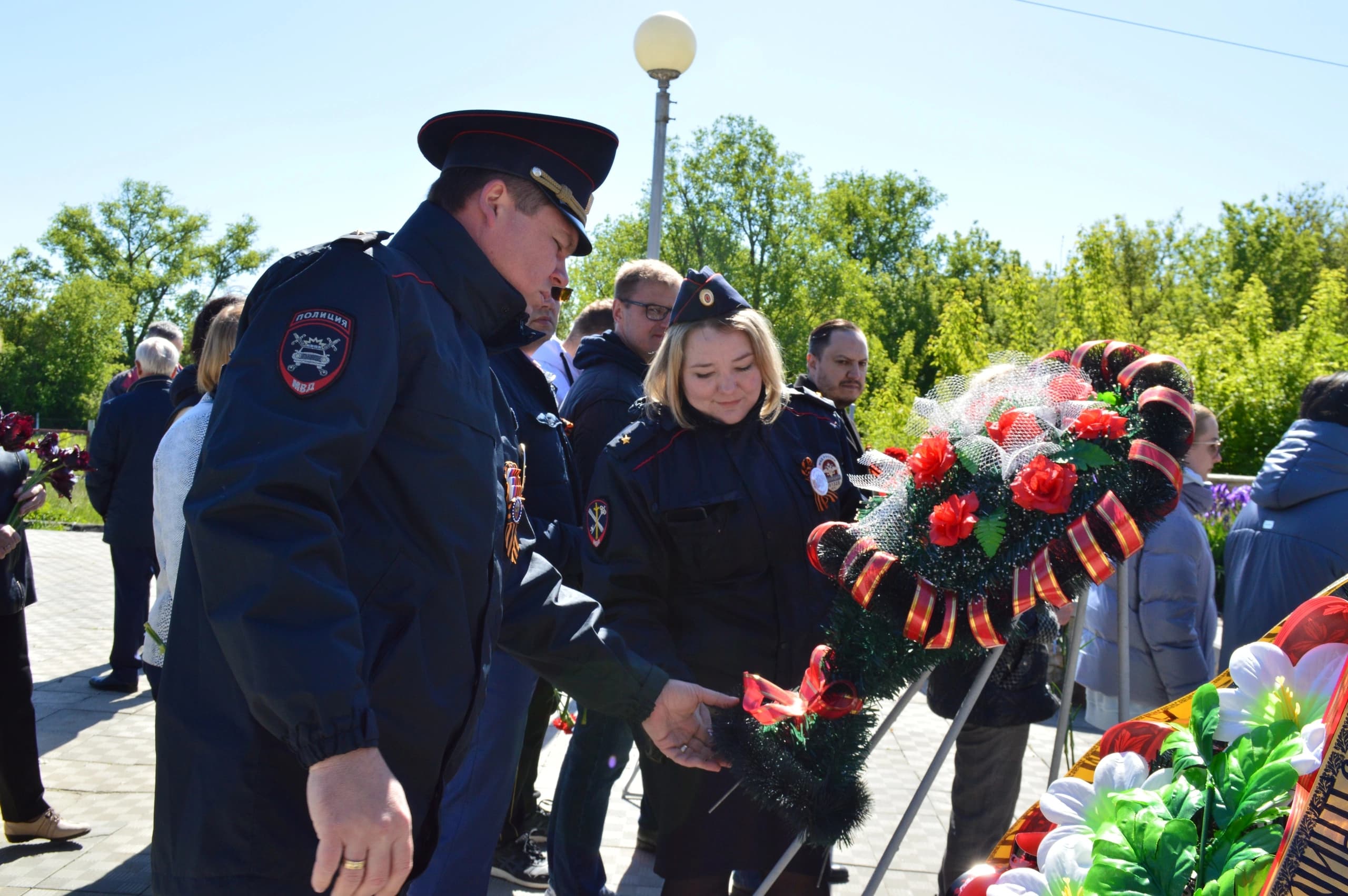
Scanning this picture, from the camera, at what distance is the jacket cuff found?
4.35ft

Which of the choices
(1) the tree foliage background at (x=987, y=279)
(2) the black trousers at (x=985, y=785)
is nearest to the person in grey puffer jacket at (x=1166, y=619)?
(2) the black trousers at (x=985, y=785)

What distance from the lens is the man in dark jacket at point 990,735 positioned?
3.04 meters

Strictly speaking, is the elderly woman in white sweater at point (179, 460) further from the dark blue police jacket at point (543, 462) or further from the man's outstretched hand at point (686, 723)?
the man's outstretched hand at point (686, 723)

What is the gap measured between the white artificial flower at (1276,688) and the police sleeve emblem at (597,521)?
172 cm

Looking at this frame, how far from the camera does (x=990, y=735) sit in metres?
3.11

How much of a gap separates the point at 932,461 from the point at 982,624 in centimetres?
37

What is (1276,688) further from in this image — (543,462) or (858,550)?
(543,462)

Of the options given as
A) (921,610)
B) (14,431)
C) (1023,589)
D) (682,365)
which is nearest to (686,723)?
(921,610)

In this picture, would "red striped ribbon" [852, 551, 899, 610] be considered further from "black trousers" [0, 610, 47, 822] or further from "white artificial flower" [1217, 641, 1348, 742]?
"black trousers" [0, 610, 47, 822]

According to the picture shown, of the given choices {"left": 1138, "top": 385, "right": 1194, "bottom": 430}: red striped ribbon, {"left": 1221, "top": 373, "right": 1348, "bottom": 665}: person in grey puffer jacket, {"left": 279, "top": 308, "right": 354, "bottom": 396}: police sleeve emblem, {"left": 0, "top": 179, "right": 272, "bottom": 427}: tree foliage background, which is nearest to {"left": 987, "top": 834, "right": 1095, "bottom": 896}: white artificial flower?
{"left": 1138, "top": 385, "right": 1194, "bottom": 430}: red striped ribbon

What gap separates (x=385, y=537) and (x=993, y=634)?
1.30 m

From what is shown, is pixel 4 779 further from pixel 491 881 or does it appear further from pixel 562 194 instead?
pixel 562 194

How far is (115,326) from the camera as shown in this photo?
149ft

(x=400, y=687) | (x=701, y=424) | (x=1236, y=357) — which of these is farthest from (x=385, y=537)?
(x=1236, y=357)
